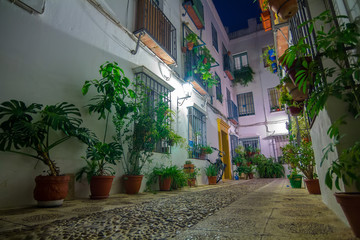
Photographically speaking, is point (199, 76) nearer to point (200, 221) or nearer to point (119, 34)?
point (119, 34)

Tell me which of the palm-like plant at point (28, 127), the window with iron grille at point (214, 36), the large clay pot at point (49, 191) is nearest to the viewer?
the palm-like plant at point (28, 127)

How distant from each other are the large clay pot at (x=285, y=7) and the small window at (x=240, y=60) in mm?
11042

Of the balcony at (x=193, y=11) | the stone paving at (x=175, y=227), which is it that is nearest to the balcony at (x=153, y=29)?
the balcony at (x=193, y=11)

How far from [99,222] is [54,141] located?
1.54 metres

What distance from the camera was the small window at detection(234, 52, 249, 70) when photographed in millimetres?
13093

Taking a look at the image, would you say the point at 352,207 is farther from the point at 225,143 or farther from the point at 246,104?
the point at 246,104

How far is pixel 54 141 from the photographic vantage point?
251 centimetres

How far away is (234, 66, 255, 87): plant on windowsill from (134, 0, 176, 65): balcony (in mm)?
8050

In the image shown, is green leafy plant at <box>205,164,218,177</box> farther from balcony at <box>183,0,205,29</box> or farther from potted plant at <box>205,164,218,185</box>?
balcony at <box>183,0,205,29</box>

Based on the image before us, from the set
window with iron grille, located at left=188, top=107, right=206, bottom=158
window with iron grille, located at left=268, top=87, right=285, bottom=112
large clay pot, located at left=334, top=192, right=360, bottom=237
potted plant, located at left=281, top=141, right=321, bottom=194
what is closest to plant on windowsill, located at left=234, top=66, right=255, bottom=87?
window with iron grille, located at left=268, top=87, right=285, bottom=112

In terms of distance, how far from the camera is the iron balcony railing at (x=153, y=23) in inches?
174

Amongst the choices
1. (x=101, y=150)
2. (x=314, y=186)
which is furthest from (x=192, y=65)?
(x=314, y=186)

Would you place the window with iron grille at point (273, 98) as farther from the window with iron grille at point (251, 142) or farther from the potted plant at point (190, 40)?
the potted plant at point (190, 40)

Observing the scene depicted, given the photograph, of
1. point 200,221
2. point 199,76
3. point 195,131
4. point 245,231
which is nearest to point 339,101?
→ point 245,231
